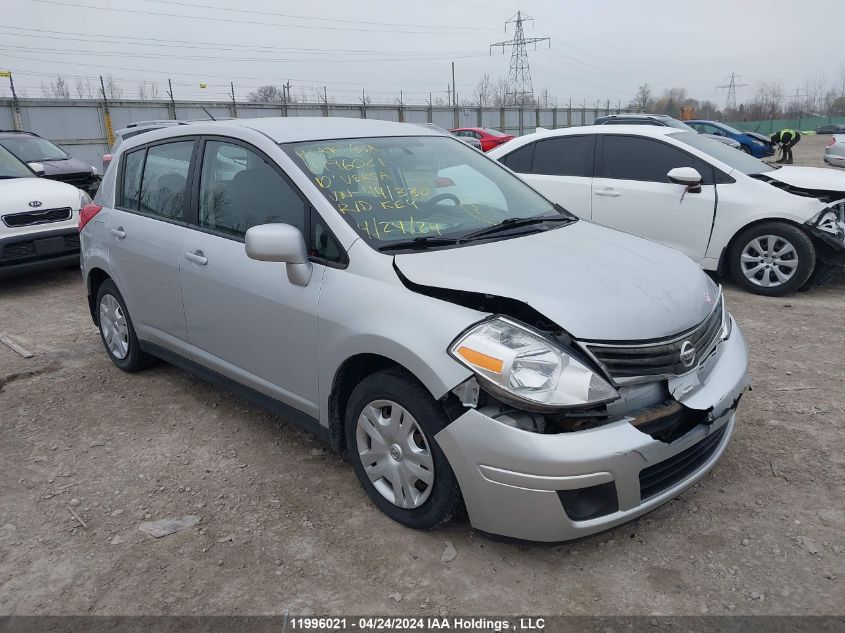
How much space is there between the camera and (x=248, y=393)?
3543 millimetres

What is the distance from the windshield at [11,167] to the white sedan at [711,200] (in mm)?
6348

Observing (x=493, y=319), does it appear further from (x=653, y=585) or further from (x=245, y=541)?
(x=245, y=541)

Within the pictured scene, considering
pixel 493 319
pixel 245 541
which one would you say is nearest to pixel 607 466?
pixel 493 319

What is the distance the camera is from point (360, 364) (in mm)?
2871

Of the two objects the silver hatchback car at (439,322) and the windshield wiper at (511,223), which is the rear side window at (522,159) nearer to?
the silver hatchback car at (439,322)

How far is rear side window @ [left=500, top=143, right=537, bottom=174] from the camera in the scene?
7293mm

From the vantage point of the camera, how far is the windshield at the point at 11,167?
7930 mm

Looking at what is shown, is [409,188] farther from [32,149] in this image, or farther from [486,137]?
[486,137]

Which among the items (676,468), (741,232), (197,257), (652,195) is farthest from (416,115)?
(676,468)

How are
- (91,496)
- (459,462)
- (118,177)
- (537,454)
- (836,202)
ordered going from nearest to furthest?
(537,454), (459,462), (91,496), (118,177), (836,202)

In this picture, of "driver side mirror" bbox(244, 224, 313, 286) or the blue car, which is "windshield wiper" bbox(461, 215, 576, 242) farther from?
the blue car

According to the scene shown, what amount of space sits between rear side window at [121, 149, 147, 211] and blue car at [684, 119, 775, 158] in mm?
19898

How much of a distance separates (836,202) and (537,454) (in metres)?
5.18

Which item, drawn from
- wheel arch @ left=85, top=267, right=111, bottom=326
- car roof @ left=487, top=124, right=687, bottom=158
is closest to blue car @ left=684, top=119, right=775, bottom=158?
car roof @ left=487, top=124, right=687, bottom=158
